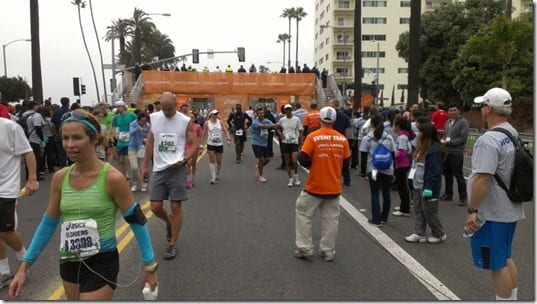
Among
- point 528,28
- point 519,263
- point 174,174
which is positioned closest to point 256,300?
point 174,174

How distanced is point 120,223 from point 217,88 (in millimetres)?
23235

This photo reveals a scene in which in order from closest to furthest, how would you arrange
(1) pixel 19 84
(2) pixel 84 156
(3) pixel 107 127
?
(2) pixel 84 156, (3) pixel 107 127, (1) pixel 19 84

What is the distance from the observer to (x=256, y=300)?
4125 millimetres

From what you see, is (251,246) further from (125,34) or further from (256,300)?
(125,34)

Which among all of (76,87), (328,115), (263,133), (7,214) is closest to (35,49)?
(76,87)

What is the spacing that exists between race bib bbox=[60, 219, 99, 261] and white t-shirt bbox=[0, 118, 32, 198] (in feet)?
6.77

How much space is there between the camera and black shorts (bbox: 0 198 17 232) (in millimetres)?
4395

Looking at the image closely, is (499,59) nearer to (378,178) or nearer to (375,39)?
(378,178)

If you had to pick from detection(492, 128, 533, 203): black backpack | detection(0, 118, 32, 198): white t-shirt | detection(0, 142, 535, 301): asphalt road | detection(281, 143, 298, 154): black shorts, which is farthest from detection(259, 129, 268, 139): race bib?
detection(492, 128, 533, 203): black backpack

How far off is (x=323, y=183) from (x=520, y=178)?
2.18 m

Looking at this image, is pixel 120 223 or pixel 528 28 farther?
pixel 528 28

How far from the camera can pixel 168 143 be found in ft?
Answer: 17.8

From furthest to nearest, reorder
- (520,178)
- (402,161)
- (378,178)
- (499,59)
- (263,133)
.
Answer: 1. (499,59)
2. (263,133)
3. (402,161)
4. (378,178)
5. (520,178)

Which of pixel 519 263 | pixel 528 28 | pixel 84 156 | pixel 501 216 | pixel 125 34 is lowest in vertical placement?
pixel 519 263
